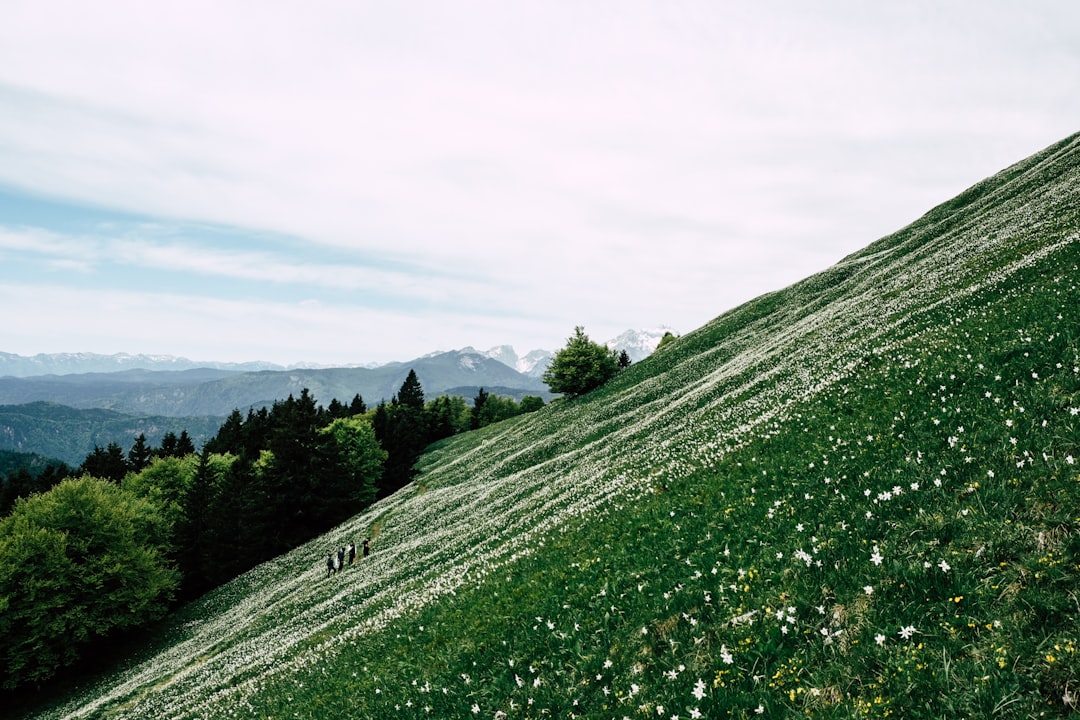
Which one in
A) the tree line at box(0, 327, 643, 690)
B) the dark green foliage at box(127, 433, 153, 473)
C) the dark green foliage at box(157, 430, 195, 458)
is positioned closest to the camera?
the tree line at box(0, 327, 643, 690)

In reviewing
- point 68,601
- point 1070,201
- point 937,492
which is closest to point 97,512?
point 68,601

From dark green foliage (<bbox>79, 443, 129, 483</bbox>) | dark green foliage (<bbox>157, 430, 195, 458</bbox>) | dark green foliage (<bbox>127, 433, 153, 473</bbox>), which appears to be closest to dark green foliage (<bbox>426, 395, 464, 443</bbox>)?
dark green foliage (<bbox>157, 430, 195, 458</bbox>)

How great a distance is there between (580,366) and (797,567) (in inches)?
2652

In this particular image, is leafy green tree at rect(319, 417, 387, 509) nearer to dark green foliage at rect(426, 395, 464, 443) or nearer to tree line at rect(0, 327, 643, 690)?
tree line at rect(0, 327, 643, 690)

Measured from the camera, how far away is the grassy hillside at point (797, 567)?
630cm

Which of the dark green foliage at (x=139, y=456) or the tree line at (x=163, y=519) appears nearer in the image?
the tree line at (x=163, y=519)

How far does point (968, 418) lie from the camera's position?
1076 centimetres

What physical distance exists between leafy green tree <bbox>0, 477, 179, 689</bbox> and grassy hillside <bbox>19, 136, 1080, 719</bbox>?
2599 centimetres

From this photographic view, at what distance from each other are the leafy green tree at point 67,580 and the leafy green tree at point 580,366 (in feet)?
168

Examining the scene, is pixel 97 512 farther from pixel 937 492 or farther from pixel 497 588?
pixel 937 492

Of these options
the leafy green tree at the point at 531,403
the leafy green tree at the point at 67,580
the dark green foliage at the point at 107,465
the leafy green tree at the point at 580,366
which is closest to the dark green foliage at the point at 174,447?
the dark green foliage at the point at 107,465

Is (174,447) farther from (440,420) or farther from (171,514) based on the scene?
(440,420)

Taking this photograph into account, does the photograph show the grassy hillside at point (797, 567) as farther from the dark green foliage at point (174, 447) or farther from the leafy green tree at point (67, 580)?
the dark green foliage at point (174, 447)

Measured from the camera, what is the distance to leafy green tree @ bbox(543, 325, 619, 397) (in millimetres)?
75688
